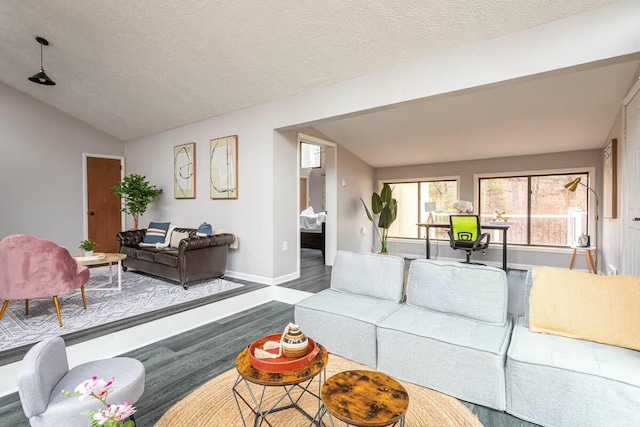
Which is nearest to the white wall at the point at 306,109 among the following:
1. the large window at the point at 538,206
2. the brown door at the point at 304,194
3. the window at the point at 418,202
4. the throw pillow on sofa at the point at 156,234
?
the throw pillow on sofa at the point at 156,234

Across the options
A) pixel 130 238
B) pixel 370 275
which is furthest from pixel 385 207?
pixel 130 238

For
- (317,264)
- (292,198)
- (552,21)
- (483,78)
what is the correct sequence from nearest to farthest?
(552,21), (483,78), (292,198), (317,264)

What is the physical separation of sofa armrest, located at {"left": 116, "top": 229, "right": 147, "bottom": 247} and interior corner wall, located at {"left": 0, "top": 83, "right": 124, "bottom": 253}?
1.60 m

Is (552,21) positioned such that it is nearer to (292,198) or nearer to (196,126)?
(292,198)

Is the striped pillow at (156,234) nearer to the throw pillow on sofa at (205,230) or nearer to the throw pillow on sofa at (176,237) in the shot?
the throw pillow on sofa at (176,237)

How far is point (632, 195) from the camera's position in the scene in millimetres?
2881

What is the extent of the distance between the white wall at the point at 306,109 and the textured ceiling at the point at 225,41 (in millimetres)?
119

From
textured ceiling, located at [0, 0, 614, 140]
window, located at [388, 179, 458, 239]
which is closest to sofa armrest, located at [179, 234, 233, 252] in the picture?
textured ceiling, located at [0, 0, 614, 140]

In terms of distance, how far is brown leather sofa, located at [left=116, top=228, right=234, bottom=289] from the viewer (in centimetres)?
409

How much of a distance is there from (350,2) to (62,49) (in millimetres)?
3831

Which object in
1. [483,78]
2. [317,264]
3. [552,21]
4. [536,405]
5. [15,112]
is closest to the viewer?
[536,405]

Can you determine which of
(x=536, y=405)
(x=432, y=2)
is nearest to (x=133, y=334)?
(x=536, y=405)

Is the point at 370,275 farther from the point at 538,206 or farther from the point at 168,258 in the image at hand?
the point at 538,206

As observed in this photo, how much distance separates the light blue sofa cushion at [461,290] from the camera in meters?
2.21
